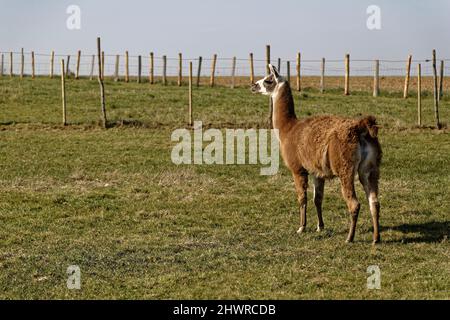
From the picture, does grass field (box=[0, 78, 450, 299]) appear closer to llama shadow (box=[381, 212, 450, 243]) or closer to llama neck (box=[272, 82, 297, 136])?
llama shadow (box=[381, 212, 450, 243])

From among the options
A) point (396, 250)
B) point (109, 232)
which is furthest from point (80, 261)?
point (396, 250)

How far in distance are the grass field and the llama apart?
0.57 meters

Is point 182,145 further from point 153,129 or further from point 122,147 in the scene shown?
point 153,129

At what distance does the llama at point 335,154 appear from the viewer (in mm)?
9984

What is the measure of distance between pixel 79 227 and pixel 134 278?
10.2 ft

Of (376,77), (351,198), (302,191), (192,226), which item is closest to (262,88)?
(302,191)

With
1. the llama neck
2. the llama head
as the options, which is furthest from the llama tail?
the llama head

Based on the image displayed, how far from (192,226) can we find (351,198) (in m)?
2.72

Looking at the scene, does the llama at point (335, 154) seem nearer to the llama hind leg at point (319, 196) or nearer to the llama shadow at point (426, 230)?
the llama hind leg at point (319, 196)

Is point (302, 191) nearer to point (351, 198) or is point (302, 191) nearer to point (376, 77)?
point (351, 198)

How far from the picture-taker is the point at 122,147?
66.4 ft

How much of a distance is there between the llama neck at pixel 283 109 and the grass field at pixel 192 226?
1.58 meters

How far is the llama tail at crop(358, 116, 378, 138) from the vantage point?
32.7 ft

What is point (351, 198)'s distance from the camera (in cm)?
1018
